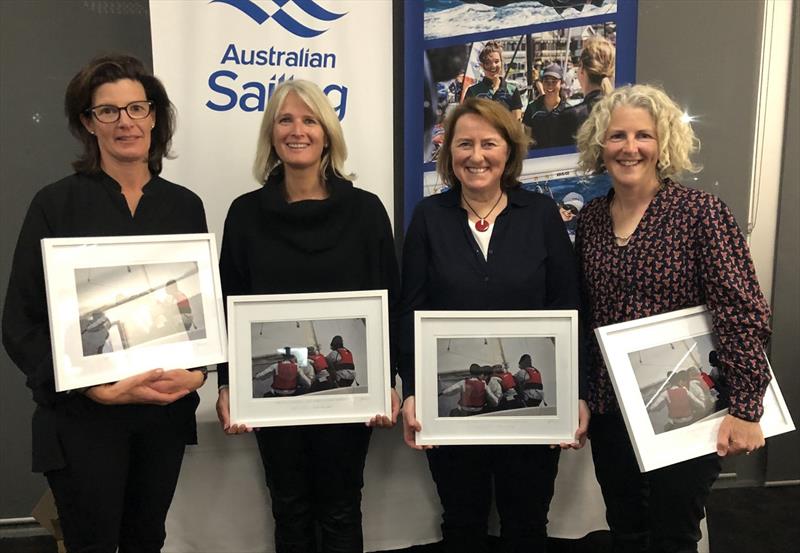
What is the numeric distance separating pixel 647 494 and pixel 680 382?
16.5 inches

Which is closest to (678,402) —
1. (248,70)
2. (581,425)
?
(581,425)

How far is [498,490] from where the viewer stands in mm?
1867

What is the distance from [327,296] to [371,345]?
0.20 meters

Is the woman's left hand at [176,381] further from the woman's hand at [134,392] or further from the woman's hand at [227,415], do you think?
the woman's hand at [227,415]

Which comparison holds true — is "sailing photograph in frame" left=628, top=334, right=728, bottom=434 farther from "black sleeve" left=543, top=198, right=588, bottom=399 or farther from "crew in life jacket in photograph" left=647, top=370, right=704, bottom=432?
"black sleeve" left=543, top=198, right=588, bottom=399

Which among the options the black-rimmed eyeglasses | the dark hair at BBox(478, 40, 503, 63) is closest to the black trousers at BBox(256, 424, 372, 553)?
the black-rimmed eyeglasses

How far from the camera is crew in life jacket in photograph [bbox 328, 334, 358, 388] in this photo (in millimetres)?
1753

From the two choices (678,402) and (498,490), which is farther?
(498,490)

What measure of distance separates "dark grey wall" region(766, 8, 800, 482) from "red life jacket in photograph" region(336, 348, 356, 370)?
101 inches

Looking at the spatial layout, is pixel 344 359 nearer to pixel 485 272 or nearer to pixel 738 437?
pixel 485 272

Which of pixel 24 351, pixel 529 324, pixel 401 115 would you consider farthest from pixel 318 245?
pixel 401 115

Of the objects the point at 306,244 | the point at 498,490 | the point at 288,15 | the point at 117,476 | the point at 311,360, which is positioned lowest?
the point at 498,490

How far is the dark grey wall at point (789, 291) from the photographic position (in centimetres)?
301

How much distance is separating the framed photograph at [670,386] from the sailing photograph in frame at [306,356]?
73 centimetres
